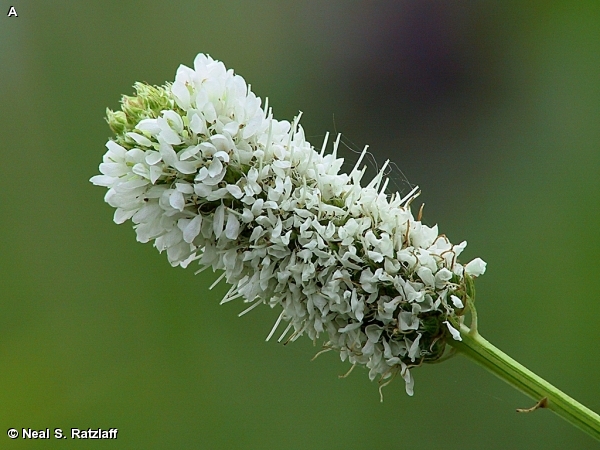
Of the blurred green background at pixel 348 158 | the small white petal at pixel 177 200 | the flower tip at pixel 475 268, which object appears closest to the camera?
the small white petal at pixel 177 200

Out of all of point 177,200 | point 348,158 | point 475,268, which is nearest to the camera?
point 177,200

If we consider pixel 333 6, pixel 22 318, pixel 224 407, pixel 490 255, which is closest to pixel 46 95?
pixel 22 318

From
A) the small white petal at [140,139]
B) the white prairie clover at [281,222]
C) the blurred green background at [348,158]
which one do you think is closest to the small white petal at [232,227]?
the white prairie clover at [281,222]

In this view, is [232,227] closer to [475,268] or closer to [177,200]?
[177,200]

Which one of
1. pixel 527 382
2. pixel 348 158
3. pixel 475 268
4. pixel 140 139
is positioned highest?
pixel 348 158

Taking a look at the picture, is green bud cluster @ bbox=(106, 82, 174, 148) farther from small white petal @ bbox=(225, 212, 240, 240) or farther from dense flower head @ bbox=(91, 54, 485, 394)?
small white petal @ bbox=(225, 212, 240, 240)

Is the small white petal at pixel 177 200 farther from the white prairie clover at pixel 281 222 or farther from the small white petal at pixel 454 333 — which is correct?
the small white petal at pixel 454 333

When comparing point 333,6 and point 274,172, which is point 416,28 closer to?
point 333,6

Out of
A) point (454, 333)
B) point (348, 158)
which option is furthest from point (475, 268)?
point (348, 158)

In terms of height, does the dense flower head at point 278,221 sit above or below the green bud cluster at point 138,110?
below
